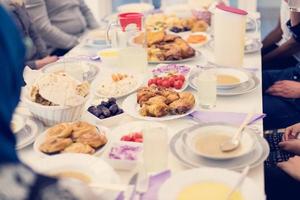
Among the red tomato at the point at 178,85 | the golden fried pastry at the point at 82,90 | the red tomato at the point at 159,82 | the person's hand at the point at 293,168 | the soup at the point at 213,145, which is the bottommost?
the person's hand at the point at 293,168

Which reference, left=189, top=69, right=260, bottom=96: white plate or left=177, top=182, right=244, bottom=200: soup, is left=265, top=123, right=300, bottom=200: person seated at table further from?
left=177, top=182, right=244, bottom=200: soup

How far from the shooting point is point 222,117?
1.48 m

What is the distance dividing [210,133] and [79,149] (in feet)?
1.16

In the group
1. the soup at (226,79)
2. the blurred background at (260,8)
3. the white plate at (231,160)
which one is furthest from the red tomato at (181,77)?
the blurred background at (260,8)

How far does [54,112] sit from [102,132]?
0.17 metres

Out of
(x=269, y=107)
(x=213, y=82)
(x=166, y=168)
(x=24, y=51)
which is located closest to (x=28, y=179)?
(x=24, y=51)

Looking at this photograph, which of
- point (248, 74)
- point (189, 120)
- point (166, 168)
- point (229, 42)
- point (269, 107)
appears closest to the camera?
point (166, 168)

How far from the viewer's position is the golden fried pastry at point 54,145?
4.10ft

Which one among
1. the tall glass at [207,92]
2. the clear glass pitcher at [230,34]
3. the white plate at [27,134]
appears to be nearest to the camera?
the white plate at [27,134]

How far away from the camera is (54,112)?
1.41m

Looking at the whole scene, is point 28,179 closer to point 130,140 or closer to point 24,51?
point 24,51

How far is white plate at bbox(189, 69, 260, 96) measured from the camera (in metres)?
1.66

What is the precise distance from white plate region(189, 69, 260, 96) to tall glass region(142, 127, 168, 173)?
0.48 m

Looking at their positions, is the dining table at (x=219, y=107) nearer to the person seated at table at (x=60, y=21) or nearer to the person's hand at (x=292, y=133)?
the person's hand at (x=292, y=133)
